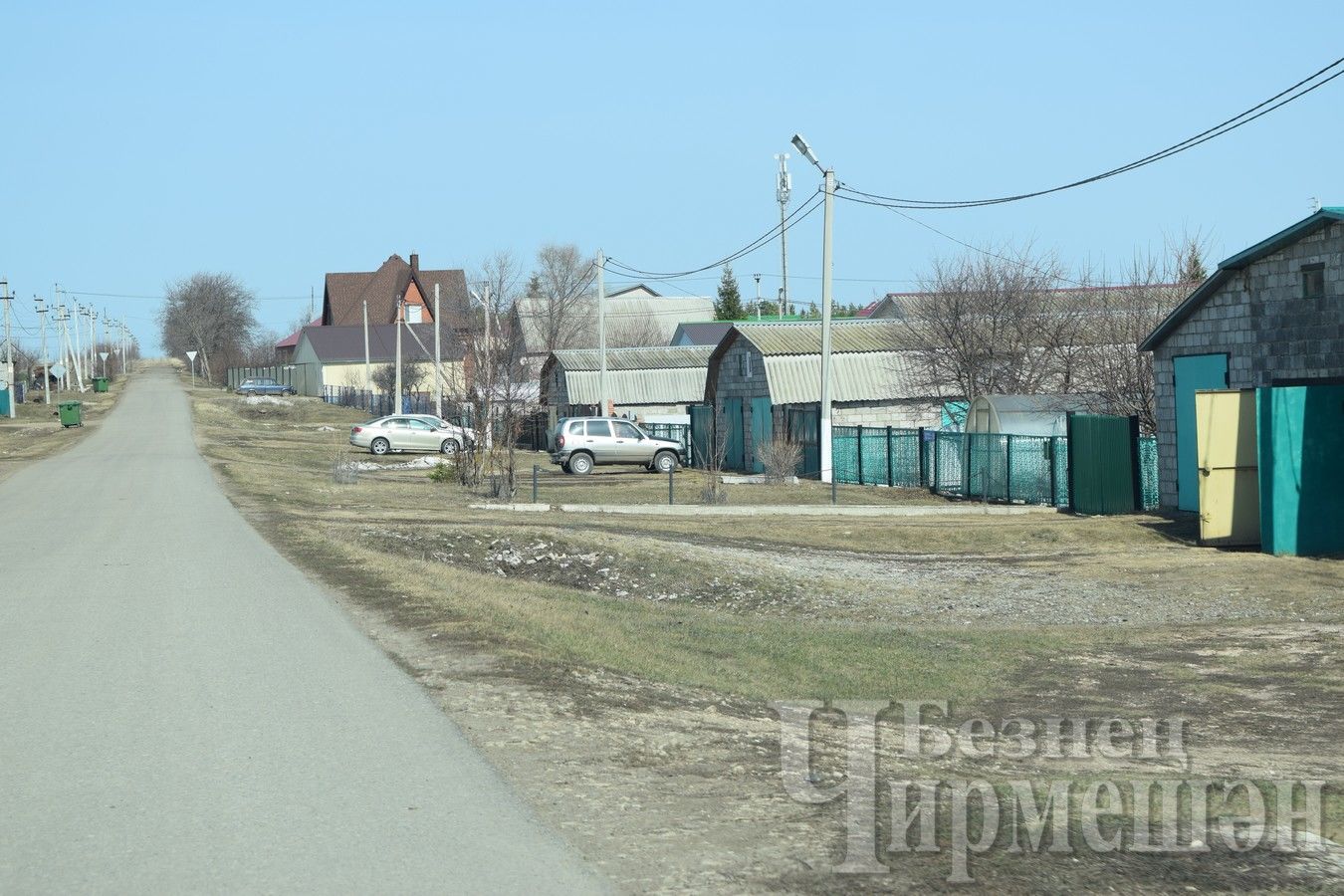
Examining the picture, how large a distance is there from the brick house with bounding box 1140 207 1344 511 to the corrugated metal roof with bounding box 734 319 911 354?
56.4ft

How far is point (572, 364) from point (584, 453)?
56.5ft

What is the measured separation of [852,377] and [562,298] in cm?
5518

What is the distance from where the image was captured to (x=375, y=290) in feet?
381

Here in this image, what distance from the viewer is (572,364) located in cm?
5672

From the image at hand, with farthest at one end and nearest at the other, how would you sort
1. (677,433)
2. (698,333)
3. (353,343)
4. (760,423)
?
1. (353,343)
2. (698,333)
3. (677,433)
4. (760,423)

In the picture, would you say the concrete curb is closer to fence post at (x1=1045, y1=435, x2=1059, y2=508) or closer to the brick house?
fence post at (x1=1045, y1=435, x2=1059, y2=508)

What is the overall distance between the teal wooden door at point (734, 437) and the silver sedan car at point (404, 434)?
9.71 meters

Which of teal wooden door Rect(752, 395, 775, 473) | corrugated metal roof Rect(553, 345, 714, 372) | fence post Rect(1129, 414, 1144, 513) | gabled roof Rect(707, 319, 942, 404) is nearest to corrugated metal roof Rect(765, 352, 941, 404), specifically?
gabled roof Rect(707, 319, 942, 404)

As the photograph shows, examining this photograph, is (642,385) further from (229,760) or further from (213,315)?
(213,315)

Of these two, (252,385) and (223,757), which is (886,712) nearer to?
(223,757)

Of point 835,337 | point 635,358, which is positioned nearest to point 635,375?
point 635,358

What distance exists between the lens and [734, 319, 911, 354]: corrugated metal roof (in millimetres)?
42656

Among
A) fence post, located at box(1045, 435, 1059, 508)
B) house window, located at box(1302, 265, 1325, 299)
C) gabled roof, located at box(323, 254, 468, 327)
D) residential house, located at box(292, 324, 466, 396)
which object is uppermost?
gabled roof, located at box(323, 254, 468, 327)

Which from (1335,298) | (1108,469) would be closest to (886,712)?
(1335,298)
